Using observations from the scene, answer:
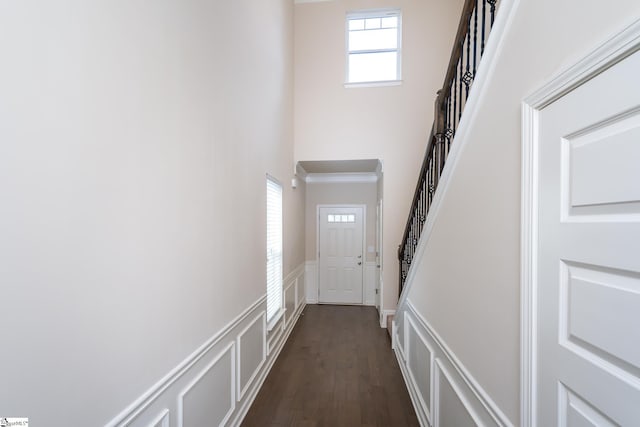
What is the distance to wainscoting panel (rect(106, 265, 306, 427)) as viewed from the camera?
123 centimetres

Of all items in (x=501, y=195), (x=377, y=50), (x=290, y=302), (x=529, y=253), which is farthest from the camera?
(x=377, y=50)

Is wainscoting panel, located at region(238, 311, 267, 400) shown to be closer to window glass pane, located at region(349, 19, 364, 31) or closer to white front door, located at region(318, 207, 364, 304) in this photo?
white front door, located at region(318, 207, 364, 304)

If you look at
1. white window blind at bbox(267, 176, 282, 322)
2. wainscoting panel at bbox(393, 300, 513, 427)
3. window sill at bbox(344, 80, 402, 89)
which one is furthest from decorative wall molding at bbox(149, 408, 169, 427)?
window sill at bbox(344, 80, 402, 89)

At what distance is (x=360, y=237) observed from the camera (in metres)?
5.45

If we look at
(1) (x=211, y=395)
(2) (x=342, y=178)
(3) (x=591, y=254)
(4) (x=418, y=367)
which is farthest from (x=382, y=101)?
(1) (x=211, y=395)

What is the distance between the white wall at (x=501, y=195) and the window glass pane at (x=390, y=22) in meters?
3.69

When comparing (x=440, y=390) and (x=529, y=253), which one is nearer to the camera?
(x=529, y=253)

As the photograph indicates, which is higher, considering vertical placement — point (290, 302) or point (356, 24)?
point (356, 24)

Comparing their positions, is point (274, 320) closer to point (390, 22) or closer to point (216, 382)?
point (216, 382)

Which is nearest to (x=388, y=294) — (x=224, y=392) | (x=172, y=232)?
(x=224, y=392)

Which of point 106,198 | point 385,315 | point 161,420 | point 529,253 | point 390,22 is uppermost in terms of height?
point 390,22

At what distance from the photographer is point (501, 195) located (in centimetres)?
109

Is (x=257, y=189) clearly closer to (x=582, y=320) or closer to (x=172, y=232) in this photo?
(x=172, y=232)

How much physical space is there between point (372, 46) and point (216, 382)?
4.55m
